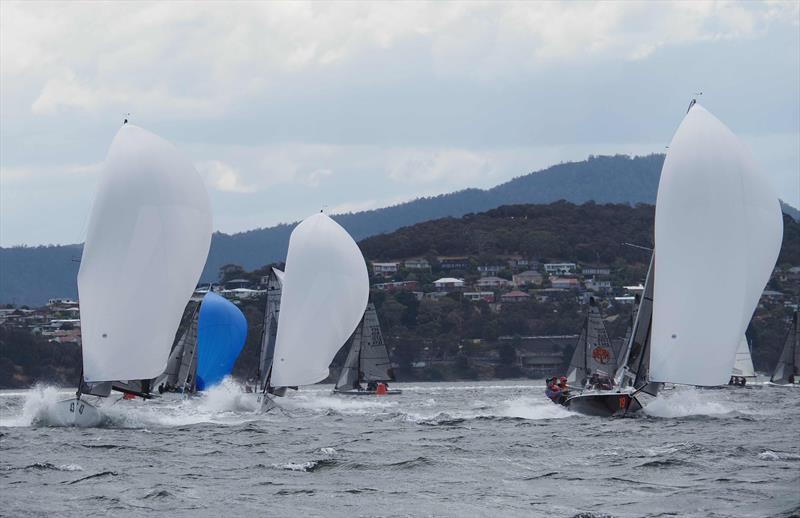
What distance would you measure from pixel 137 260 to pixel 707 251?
1369 cm

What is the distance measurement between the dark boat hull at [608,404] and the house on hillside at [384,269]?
116 meters

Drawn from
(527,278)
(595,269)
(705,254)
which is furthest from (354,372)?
(595,269)

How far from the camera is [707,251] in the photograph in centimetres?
3300

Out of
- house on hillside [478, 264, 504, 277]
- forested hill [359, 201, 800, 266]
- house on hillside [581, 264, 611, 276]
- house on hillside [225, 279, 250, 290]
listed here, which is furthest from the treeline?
forested hill [359, 201, 800, 266]

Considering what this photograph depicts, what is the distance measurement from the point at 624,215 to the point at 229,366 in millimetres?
122582

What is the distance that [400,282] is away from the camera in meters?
146

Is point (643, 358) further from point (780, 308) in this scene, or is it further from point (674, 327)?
point (780, 308)

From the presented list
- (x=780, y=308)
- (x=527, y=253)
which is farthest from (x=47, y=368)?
Result: (x=527, y=253)

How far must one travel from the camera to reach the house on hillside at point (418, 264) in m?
158

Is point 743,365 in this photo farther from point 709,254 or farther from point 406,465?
point 406,465

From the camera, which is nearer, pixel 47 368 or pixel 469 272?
pixel 47 368

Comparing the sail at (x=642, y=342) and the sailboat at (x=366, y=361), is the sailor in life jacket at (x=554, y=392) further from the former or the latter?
the sailboat at (x=366, y=361)

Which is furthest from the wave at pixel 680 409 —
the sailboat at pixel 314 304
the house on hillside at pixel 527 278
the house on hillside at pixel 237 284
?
the house on hillside at pixel 527 278

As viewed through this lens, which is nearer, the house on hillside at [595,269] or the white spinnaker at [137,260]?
the white spinnaker at [137,260]
